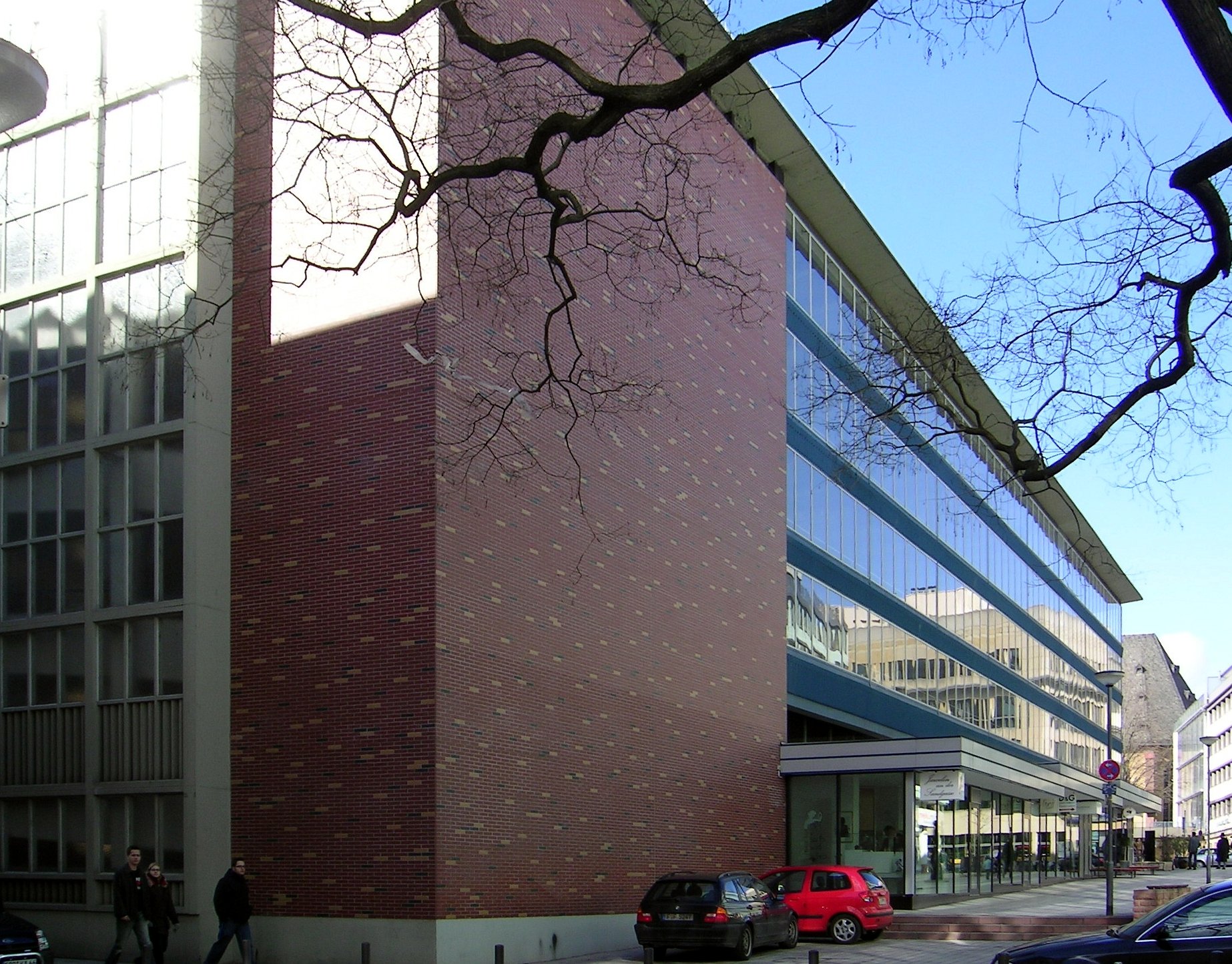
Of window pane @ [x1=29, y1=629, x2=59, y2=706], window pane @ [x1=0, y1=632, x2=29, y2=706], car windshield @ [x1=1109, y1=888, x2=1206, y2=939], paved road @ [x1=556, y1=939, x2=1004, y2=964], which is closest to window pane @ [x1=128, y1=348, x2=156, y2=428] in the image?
window pane @ [x1=29, y1=629, x2=59, y2=706]

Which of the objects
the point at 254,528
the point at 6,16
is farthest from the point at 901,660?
the point at 6,16

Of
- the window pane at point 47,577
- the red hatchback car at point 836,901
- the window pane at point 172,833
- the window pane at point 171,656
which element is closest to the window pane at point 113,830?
the window pane at point 172,833

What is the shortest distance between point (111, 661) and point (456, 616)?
224 inches

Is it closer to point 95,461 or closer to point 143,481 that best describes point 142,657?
point 143,481

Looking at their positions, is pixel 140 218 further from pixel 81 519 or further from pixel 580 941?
pixel 580 941

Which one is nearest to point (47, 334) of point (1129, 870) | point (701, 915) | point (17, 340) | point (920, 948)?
point (17, 340)

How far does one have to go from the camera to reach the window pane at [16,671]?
2231 centimetres

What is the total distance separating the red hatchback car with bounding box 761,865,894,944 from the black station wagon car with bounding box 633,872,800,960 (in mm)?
3276

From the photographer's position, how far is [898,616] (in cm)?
→ 4075

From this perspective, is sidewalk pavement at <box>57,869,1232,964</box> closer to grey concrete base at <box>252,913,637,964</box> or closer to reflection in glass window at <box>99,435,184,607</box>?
grey concrete base at <box>252,913,637,964</box>

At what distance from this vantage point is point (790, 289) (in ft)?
114

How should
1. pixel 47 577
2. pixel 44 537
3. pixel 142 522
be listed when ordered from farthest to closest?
pixel 44 537
pixel 47 577
pixel 142 522

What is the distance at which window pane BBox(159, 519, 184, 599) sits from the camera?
68.5 feet

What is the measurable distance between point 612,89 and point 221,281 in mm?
12361
